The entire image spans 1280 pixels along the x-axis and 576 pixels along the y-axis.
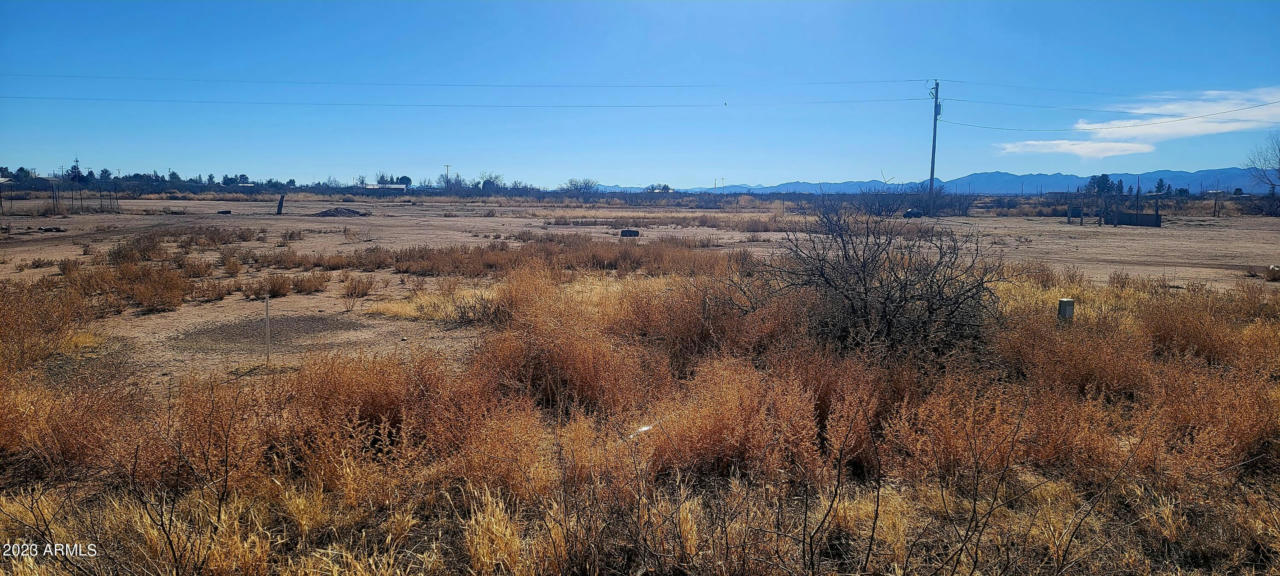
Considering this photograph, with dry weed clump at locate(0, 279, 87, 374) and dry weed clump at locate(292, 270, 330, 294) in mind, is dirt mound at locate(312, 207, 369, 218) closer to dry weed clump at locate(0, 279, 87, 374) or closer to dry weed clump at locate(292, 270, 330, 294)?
dry weed clump at locate(292, 270, 330, 294)

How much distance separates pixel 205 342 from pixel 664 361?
690cm

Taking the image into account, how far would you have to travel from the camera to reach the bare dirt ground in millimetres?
9133

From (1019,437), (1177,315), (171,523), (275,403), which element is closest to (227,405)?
(275,403)

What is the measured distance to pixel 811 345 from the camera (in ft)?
23.7

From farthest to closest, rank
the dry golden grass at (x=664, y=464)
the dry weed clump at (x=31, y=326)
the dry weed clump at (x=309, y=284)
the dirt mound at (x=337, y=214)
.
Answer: the dirt mound at (x=337, y=214) → the dry weed clump at (x=309, y=284) → the dry weed clump at (x=31, y=326) → the dry golden grass at (x=664, y=464)

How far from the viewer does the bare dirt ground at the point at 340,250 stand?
30.0 ft

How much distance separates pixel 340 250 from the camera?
80.0 feet

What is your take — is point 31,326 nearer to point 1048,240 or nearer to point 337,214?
point 1048,240

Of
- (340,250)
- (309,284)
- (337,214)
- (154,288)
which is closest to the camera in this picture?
(154,288)

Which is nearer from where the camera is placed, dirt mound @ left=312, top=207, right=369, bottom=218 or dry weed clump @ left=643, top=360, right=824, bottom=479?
dry weed clump @ left=643, top=360, right=824, bottom=479

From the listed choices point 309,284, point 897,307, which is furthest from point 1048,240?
point 309,284

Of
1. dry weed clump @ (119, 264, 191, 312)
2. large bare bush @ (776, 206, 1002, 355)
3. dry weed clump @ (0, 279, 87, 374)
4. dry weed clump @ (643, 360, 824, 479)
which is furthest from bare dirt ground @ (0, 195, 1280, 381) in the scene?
large bare bush @ (776, 206, 1002, 355)

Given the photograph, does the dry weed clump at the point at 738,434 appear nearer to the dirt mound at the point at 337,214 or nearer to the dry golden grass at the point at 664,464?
the dry golden grass at the point at 664,464

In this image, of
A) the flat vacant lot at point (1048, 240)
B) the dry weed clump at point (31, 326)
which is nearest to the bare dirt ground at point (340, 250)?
the flat vacant lot at point (1048, 240)
